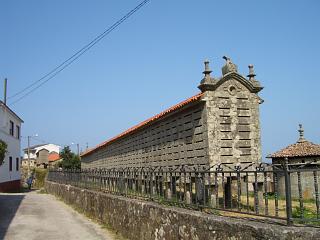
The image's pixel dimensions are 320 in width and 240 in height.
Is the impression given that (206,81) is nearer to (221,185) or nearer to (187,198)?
(221,185)

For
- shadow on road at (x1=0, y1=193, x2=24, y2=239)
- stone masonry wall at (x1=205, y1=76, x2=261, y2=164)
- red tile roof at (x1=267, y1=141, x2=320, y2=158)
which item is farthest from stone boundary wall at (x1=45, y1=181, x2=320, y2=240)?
red tile roof at (x1=267, y1=141, x2=320, y2=158)

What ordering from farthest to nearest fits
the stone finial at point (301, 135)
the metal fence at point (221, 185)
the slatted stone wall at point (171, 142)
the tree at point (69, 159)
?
the tree at point (69, 159)
the stone finial at point (301, 135)
the slatted stone wall at point (171, 142)
the metal fence at point (221, 185)

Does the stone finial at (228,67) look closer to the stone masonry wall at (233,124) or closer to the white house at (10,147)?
the stone masonry wall at (233,124)

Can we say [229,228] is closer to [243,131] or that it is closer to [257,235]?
[257,235]

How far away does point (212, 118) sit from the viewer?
10.4 meters

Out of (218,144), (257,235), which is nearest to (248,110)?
(218,144)

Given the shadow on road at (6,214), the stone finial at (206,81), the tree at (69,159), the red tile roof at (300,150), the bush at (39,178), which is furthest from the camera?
the tree at (69,159)

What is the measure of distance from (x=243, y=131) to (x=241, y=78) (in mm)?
1535

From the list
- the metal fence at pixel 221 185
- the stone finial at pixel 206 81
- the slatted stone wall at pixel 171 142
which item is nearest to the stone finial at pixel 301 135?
the metal fence at pixel 221 185

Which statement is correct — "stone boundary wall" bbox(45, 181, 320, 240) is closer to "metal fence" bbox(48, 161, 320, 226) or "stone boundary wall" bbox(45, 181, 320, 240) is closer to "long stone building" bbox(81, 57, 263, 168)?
"metal fence" bbox(48, 161, 320, 226)

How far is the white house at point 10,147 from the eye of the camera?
84.4 ft

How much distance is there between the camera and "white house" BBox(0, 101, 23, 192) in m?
25.7

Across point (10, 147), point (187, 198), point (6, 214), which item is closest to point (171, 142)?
point (6, 214)

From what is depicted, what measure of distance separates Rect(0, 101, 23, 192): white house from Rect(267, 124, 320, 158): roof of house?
1773cm
